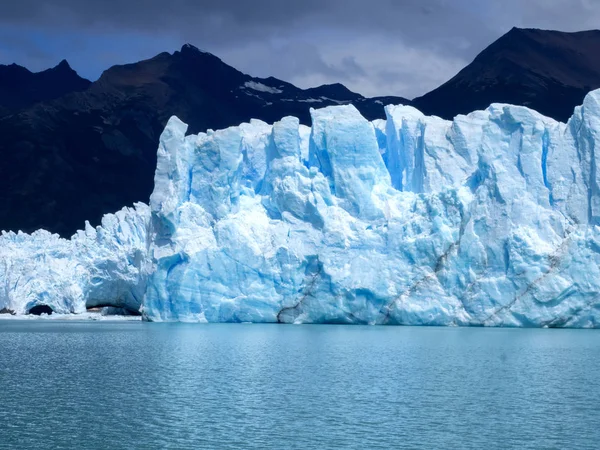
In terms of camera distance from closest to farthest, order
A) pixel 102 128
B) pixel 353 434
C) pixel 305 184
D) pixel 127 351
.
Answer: pixel 353 434 → pixel 127 351 → pixel 305 184 → pixel 102 128

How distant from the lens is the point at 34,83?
92.1 meters

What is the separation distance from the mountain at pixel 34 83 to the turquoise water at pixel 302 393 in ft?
213

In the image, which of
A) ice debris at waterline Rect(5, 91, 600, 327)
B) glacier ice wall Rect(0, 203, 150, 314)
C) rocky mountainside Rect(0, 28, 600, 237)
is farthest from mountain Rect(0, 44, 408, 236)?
ice debris at waterline Rect(5, 91, 600, 327)

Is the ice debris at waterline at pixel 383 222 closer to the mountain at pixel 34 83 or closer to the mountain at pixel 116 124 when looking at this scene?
the mountain at pixel 116 124

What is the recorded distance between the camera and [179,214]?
3781 centimetres

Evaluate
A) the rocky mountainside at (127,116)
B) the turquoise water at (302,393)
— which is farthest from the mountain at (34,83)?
the turquoise water at (302,393)

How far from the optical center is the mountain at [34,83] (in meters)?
90.7

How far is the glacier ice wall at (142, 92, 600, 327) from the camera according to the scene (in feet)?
110

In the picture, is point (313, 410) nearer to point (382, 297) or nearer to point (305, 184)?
point (382, 297)

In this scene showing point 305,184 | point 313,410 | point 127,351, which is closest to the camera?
point 313,410

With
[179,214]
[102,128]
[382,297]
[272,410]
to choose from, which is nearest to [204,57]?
[102,128]

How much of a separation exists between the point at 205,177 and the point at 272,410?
23538mm

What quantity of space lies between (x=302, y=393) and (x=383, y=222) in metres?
19.1

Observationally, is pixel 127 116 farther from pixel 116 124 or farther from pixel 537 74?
pixel 537 74
